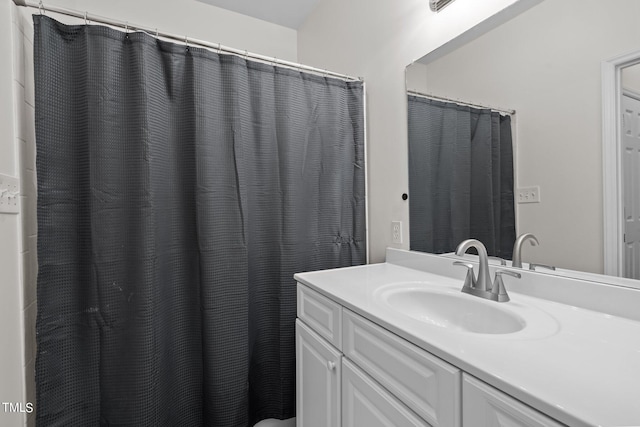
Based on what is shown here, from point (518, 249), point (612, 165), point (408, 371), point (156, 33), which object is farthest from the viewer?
point (156, 33)

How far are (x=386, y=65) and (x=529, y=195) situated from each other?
0.97 m

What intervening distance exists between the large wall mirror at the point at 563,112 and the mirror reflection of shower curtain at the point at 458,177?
44 mm

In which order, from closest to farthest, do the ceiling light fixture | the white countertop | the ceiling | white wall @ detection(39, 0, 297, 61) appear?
the white countertop, the ceiling light fixture, white wall @ detection(39, 0, 297, 61), the ceiling

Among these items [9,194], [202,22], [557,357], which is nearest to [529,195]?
[557,357]

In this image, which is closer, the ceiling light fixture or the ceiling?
the ceiling light fixture

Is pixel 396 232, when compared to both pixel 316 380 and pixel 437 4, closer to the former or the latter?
pixel 316 380

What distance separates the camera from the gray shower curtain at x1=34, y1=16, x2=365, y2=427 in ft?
3.71

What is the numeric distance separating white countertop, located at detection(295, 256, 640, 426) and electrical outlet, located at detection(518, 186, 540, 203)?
0.33 meters

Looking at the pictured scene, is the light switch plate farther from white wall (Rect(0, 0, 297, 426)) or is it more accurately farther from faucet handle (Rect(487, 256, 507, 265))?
faucet handle (Rect(487, 256, 507, 265))

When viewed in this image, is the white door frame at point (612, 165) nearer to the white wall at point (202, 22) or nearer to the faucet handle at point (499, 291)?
the faucet handle at point (499, 291)

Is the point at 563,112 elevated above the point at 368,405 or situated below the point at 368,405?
above

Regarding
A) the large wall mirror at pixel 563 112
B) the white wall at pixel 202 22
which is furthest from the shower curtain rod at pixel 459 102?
the white wall at pixel 202 22

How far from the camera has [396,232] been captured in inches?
62.8

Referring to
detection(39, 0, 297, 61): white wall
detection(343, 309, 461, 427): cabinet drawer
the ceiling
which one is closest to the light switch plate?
detection(343, 309, 461, 427): cabinet drawer
